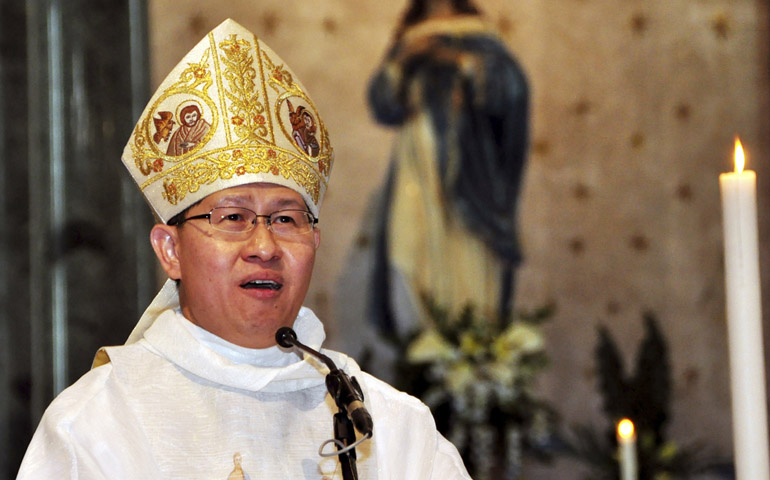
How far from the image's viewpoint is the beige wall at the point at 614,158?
21.4ft

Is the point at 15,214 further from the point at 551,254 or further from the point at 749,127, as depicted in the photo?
the point at 749,127

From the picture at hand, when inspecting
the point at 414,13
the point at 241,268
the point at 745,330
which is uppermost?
the point at 414,13

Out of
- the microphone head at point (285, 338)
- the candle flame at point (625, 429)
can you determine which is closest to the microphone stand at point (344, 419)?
the microphone head at point (285, 338)

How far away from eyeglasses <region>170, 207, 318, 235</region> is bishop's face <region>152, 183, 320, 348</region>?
13mm

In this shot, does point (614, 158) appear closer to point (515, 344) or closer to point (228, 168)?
point (515, 344)

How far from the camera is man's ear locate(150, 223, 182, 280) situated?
2520mm

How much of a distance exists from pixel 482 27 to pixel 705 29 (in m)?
1.58

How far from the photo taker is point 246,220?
245 centimetres

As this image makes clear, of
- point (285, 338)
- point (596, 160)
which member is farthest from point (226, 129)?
point (596, 160)

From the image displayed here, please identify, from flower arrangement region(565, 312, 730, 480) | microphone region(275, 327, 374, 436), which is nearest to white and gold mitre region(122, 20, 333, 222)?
microphone region(275, 327, 374, 436)

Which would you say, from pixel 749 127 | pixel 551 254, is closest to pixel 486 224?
pixel 551 254

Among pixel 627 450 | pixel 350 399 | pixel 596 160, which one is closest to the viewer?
pixel 627 450

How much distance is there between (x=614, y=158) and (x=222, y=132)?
4.73 metres

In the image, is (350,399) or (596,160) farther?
(596,160)
